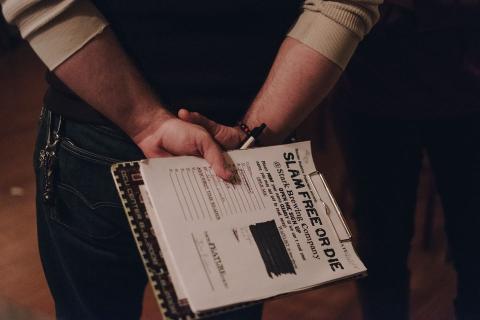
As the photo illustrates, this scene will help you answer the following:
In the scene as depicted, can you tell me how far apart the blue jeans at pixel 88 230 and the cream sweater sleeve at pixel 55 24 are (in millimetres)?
121

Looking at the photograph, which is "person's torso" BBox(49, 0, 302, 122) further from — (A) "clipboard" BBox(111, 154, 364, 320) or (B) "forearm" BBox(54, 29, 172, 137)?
(A) "clipboard" BBox(111, 154, 364, 320)

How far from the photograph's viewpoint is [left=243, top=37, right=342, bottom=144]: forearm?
26.8 inches

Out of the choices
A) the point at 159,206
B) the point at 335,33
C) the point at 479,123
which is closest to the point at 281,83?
the point at 335,33

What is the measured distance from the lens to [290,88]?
688 millimetres

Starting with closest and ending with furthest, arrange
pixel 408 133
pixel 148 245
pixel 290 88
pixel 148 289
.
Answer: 1. pixel 148 245
2. pixel 290 88
3. pixel 408 133
4. pixel 148 289

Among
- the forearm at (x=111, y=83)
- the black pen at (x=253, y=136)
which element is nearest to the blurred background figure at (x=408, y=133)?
the black pen at (x=253, y=136)

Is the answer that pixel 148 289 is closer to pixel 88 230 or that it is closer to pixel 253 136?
pixel 88 230

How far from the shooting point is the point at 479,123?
1.00 meters

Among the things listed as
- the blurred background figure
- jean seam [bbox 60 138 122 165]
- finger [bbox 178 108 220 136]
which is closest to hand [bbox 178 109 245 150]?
finger [bbox 178 108 220 136]

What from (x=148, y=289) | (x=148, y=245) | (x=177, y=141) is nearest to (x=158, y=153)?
(x=177, y=141)

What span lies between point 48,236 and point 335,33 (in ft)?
1.63

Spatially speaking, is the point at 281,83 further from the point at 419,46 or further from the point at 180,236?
the point at 419,46

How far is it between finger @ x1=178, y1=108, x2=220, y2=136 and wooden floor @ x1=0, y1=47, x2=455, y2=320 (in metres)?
0.77

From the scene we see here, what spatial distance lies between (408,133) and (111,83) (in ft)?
2.12
